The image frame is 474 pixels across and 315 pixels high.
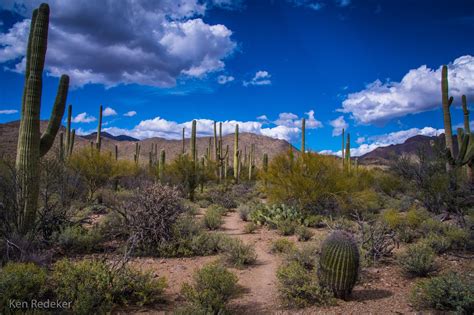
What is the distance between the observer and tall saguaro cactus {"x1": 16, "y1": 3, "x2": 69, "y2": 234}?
714cm

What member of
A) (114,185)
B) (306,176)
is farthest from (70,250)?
(114,185)

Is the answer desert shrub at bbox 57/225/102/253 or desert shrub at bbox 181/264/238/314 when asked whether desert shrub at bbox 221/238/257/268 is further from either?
desert shrub at bbox 57/225/102/253

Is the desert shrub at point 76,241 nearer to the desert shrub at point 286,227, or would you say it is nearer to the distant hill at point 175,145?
the desert shrub at point 286,227

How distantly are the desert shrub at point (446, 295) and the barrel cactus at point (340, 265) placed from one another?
1.05m

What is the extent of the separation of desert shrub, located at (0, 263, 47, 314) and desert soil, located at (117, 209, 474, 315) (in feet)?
4.51

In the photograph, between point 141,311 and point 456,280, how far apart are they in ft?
16.3

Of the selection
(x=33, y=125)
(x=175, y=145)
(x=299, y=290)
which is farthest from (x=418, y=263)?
(x=175, y=145)

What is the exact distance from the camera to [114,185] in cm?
2427

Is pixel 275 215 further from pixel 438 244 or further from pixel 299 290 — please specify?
pixel 299 290

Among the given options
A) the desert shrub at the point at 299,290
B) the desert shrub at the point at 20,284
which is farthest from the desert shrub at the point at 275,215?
the desert shrub at the point at 20,284

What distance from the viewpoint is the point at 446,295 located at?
492cm

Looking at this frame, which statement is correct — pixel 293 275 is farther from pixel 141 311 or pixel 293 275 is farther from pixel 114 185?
pixel 114 185

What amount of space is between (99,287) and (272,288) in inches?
126

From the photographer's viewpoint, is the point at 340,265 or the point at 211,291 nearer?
the point at 211,291
